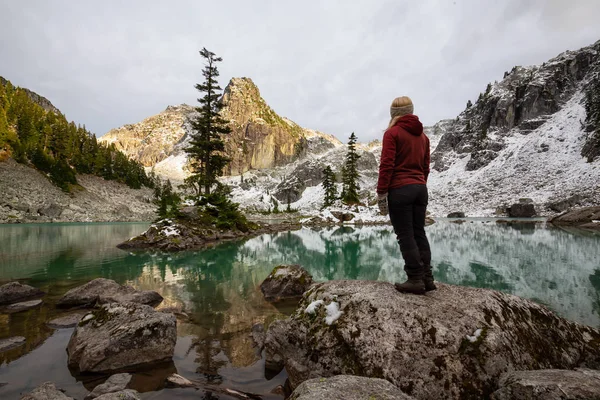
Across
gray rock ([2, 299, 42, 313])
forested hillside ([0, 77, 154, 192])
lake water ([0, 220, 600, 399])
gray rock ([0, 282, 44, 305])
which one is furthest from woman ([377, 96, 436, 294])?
forested hillside ([0, 77, 154, 192])

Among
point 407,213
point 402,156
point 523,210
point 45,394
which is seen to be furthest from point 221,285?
point 523,210

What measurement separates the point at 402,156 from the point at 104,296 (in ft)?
34.3

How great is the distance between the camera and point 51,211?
2970 inches

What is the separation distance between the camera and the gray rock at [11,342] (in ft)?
20.1

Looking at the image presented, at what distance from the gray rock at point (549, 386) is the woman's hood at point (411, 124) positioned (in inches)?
158

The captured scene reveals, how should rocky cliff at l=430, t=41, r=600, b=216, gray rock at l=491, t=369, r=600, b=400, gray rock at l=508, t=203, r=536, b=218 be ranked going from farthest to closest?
rocky cliff at l=430, t=41, r=600, b=216, gray rock at l=508, t=203, r=536, b=218, gray rock at l=491, t=369, r=600, b=400

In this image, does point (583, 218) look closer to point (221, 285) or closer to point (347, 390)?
point (221, 285)

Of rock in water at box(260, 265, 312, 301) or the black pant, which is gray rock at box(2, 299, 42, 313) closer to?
rock in water at box(260, 265, 312, 301)

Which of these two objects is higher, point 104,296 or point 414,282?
point 414,282

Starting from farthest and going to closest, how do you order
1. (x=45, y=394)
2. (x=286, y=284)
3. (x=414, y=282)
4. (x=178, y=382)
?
1. (x=286, y=284)
2. (x=414, y=282)
3. (x=178, y=382)
4. (x=45, y=394)

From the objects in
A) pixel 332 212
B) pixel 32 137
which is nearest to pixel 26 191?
pixel 32 137

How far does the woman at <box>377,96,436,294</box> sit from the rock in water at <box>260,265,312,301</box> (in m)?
6.24

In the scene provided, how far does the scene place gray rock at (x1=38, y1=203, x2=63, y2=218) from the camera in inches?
2884

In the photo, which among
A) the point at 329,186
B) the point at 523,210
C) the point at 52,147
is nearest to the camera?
the point at 523,210
